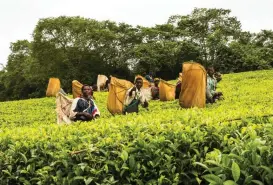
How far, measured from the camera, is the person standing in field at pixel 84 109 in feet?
31.0

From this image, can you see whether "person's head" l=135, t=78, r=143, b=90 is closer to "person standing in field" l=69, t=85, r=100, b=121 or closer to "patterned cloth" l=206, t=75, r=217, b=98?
"person standing in field" l=69, t=85, r=100, b=121

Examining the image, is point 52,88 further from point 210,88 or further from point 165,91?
point 210,88

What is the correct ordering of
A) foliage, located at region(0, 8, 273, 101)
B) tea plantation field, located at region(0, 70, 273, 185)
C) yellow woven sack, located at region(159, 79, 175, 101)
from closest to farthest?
tea plantation field, located at region(0, 70, 273, 185) < yellow woven sack, located at region(159, 79, 175, 101) < foliage, located at region(0, 8, 273, 101)

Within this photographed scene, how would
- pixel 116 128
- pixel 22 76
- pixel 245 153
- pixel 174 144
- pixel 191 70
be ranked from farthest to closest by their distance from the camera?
pixel 22 76 < pixel 191 70 < pixel 116 128 < pixel 174 144 < pixel 245 153

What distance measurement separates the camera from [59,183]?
4.48m

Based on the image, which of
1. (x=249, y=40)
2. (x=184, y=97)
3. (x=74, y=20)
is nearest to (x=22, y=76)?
(x=74, y=20)

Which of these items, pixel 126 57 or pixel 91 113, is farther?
pixel 126 57

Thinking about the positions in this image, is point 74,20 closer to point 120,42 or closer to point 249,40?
point 120,42

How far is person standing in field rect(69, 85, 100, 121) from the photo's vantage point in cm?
945

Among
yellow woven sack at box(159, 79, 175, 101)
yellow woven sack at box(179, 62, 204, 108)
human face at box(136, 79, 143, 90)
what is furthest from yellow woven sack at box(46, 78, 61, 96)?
human face at box(136, 79, 143, 90)

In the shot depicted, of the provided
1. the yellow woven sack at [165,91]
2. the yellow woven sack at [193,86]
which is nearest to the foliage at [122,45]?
the yellow woven sack at [165,91]

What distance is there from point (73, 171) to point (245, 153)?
197cm

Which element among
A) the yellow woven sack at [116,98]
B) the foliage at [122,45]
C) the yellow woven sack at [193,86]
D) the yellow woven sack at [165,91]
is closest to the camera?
the yellow woven sack at [193,86]

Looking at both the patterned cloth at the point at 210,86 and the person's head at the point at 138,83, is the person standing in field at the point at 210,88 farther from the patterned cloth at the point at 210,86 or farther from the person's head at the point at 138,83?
the person's head at the point at 138,83
